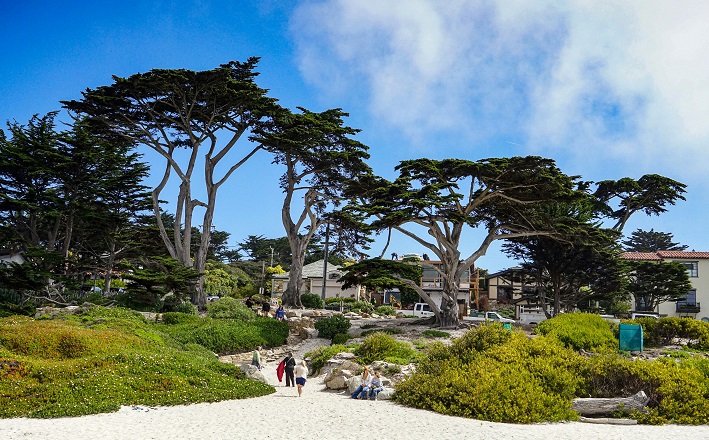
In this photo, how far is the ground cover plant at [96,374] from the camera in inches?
533

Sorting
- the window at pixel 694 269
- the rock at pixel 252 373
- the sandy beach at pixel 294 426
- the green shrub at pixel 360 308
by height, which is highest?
the window at pixel 694 269

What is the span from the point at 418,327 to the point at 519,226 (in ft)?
30.1

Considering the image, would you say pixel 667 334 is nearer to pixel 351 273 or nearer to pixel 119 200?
pixel 351 273

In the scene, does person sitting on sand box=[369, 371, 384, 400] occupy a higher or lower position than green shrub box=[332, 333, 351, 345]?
lower

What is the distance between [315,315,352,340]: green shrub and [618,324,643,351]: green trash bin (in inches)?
516

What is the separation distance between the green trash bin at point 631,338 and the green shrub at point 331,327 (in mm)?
13098

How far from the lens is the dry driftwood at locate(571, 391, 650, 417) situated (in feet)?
49.2

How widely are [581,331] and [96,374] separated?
1893 cm

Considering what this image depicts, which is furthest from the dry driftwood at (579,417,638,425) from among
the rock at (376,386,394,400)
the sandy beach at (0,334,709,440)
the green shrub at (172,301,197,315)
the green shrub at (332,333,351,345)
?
the green shrub at (172,301,197,315)

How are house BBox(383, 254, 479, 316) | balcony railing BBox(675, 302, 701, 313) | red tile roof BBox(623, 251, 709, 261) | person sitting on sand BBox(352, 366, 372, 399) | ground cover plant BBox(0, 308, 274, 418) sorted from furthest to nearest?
house BBox(383, 254, 479, 316) < red tile roof BBox(623, 251, 709, 261) < balcony railing BBox(675, 302, 701, 313) < person sitting on sand BBox(352, 366, 372, 399) < ground cover plant BBox(0, 308, 274, 418)

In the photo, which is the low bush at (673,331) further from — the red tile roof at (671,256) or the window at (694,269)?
the window at (694,269)

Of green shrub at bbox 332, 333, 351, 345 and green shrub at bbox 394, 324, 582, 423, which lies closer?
green shrub at bbox 394, 324, 582, 423

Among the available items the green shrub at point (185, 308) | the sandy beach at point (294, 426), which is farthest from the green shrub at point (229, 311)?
the sandy beach at point (294, 426)

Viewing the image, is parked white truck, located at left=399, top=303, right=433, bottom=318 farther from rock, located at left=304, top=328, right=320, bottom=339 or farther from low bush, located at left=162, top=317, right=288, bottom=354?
low bush, located at left=162, top=317, right=288, bottom=354
